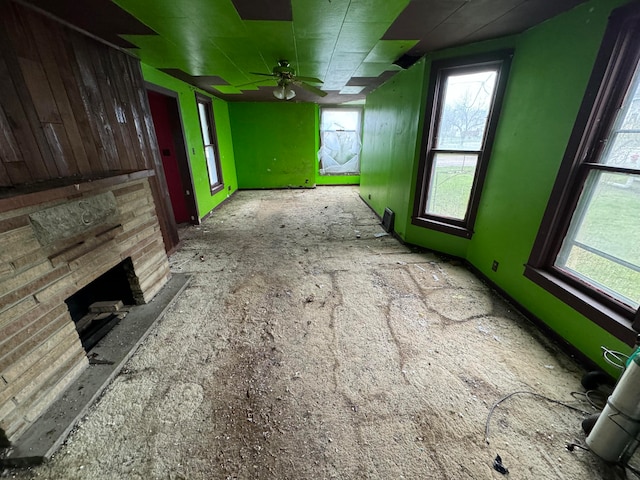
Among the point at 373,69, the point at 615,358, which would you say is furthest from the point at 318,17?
the point at 615,358

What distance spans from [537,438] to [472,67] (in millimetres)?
3065

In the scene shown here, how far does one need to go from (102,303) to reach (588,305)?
3676 millimetres

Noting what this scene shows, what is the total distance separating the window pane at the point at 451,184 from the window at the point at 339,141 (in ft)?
14.5

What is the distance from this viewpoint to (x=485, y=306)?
2.34 meters

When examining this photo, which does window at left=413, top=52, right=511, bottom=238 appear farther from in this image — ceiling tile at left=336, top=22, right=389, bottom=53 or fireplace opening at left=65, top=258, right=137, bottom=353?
fireplace opening at left=65, top=258, right=137, bottom=353

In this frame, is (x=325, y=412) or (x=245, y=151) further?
(x=245, y=151)

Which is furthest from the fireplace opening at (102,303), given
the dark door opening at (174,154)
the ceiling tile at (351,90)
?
the ceiling tile at (351,90)

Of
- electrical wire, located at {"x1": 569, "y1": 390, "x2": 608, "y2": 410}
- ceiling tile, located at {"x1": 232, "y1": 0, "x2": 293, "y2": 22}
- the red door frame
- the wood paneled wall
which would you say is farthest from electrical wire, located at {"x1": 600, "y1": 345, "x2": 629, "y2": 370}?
the red door frame

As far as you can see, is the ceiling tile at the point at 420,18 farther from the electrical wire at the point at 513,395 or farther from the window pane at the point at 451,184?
the electrical wire at the point at 513,395

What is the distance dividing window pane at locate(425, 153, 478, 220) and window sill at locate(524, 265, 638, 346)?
1115 mm

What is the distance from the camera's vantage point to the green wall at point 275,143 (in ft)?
21.3

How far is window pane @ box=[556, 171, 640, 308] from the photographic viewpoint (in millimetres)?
1572

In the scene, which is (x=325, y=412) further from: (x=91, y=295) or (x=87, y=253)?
(x=91, y=295)

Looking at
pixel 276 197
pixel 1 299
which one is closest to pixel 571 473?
pixel 1 299
